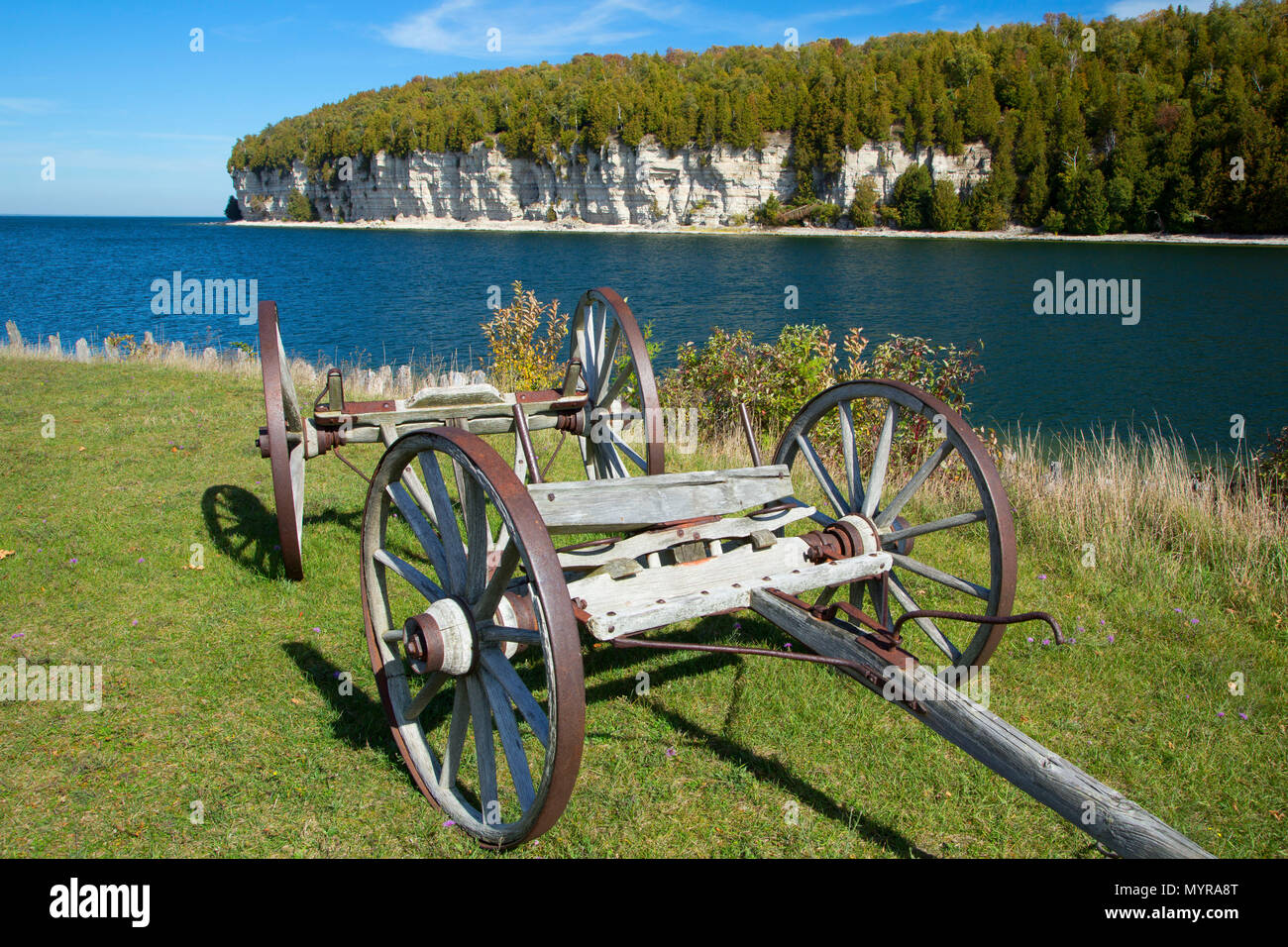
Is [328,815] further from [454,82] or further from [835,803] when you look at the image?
[454,82]

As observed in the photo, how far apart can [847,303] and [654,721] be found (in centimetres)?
3297

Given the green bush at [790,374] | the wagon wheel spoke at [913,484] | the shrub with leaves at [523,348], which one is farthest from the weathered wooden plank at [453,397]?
the shrub with leaves at [523,348]

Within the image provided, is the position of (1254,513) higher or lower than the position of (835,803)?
higher

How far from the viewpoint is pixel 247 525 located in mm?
6234

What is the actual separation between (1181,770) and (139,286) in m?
48.4

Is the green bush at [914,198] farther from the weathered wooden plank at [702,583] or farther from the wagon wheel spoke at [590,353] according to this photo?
the weathered wooden plank at [702,583]

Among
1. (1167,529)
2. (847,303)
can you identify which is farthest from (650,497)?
(847,303)

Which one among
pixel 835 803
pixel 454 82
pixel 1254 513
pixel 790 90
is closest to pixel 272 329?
pixel 835 803

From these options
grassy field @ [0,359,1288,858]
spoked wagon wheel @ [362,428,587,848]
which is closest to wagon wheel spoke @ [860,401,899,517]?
grassy field @ [0,359,1288,858]

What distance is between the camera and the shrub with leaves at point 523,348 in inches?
443

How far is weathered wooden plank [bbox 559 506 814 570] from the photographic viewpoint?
3.47 meters

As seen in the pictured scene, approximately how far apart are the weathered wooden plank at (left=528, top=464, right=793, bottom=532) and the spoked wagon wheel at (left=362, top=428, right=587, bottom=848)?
344mm

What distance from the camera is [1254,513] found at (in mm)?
5949
